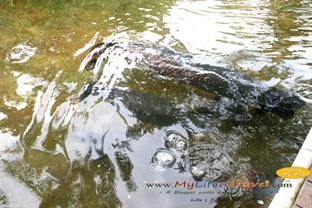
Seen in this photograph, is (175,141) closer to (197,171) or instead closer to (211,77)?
(197,171)

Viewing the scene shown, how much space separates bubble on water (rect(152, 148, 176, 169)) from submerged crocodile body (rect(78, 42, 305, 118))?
1.58 metres

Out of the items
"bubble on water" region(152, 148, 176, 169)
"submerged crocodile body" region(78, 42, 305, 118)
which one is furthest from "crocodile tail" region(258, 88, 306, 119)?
"bubble on water" region(152, 148, 176, 169)

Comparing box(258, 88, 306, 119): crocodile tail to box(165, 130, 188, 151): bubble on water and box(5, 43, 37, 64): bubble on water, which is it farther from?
box(5, 43, 37, 64): bubble on water

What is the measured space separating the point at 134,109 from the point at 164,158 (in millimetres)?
1307

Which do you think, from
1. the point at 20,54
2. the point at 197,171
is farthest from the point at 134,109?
the point at 20,54

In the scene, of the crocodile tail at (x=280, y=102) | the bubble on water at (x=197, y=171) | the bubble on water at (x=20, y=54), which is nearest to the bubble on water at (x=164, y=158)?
the bubble on water at (x=197, y=171)

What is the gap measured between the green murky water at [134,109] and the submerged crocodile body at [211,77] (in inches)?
9.0

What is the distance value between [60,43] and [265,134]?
5460mm

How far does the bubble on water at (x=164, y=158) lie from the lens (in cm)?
441

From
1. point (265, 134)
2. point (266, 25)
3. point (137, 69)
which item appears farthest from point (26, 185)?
point (266, 25)

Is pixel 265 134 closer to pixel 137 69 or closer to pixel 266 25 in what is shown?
pixel 137 69

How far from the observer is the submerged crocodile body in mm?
5188

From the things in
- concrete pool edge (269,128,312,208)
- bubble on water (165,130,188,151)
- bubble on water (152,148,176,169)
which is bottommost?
bubble on water (152,148,176,169)

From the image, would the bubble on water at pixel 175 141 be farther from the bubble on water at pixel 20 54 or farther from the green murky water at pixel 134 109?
the bubble on water at pixel 20 54
